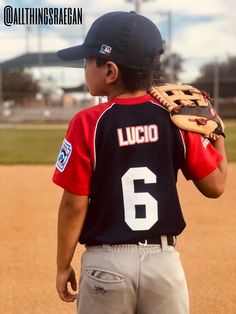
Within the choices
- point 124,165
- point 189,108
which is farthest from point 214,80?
point 124,165

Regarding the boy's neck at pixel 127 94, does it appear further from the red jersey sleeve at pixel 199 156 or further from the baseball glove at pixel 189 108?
the red jersey sleeve at pixel 199 156

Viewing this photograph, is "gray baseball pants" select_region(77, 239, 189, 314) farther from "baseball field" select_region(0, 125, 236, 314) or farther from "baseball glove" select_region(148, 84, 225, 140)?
"baseball field" select_region(0, 125, 236, 314)

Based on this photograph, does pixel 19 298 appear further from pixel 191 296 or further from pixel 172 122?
pixel 172 122

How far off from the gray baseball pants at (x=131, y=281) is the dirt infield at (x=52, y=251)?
1.68 metres

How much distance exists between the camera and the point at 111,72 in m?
1.74

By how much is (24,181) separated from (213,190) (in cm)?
679

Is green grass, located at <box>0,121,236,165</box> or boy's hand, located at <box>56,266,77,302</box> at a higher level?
boy's hand, located at <box>56,266,77,302</box>

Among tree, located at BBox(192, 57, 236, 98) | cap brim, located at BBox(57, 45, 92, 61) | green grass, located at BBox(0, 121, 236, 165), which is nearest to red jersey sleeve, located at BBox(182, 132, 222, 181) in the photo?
cap brim, located at BBox(57, 45, 92, 61)

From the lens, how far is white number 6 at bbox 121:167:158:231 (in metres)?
1.71

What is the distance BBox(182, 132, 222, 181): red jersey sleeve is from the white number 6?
5.9 inches

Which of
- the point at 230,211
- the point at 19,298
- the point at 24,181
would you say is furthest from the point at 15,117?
the point at 19,298

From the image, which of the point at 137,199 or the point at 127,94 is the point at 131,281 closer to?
the point at 137,199

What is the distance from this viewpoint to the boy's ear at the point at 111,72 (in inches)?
68.1

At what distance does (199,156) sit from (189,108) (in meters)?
0.16
